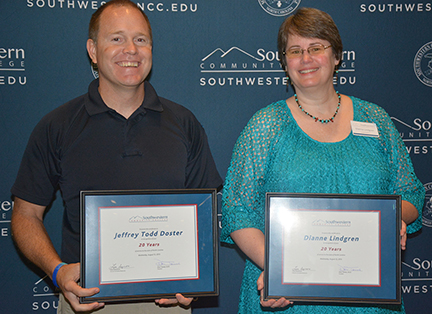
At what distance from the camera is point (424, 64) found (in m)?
2.59

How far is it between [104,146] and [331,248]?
1047 mm

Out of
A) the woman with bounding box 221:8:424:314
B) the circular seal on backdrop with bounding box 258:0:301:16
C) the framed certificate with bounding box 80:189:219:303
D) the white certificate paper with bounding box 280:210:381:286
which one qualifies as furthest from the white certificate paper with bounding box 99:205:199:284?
the circular seal on backdrop with bounding box 258:0:301:16

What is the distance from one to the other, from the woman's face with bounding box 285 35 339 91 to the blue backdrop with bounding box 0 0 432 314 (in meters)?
0.75

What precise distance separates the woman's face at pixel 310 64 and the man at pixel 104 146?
0.63 m

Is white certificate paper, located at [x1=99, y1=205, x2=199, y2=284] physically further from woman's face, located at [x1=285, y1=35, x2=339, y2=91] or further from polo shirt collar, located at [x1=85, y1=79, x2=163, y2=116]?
woman's face, located at [x1=285, y1=35, x2=339, y2=91]

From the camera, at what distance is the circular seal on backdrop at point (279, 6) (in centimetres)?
246

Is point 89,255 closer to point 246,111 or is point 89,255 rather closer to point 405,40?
point 246,111

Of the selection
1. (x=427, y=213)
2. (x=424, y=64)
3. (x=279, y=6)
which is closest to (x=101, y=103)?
(x=279, y=6)

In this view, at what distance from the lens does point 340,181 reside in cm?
168

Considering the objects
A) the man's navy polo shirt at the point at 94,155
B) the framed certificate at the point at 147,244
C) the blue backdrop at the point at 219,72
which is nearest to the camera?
the framed certificate at the point at 147,244
